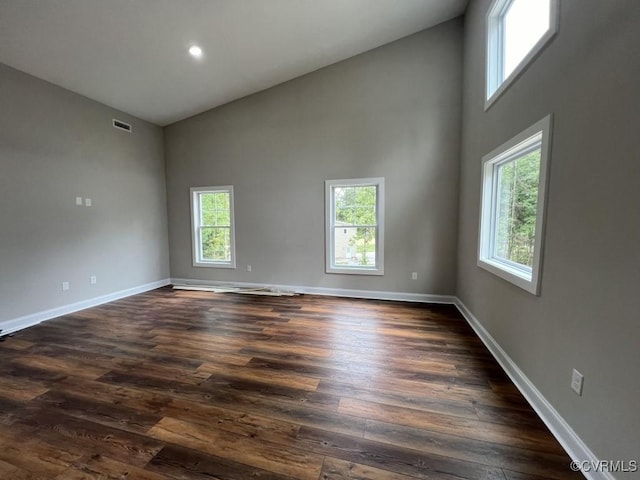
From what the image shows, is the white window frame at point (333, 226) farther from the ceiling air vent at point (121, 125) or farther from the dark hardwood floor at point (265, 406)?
the ceiling air vent at point (121, 125)

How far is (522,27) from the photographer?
2.35 metres

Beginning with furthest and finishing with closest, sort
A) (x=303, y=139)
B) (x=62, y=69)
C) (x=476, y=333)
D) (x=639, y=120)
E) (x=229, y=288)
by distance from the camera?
(x=229, y=288) < (x=303, y=139) < (x=62, y=69) < (x=476, y=333) < (x=639, y=120)

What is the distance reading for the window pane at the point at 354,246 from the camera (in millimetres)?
4442

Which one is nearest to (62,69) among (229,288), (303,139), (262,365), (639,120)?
(303,139)

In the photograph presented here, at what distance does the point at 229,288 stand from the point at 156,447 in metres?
3.62

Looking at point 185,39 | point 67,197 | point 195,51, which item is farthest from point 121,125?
point 185,39

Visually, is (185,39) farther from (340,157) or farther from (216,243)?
(216,243)

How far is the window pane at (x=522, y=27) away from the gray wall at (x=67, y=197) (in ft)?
17.7

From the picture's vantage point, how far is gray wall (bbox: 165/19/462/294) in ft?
13.0

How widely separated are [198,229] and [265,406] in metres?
4.30

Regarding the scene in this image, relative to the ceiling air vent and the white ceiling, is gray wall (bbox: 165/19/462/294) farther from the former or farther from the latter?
the ceiling air vent

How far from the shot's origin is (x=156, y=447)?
5.04 feet

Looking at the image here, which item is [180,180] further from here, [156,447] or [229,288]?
[156,447]

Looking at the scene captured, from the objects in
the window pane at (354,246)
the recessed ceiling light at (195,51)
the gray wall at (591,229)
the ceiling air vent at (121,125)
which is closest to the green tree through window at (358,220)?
the window pane at (354,246)
